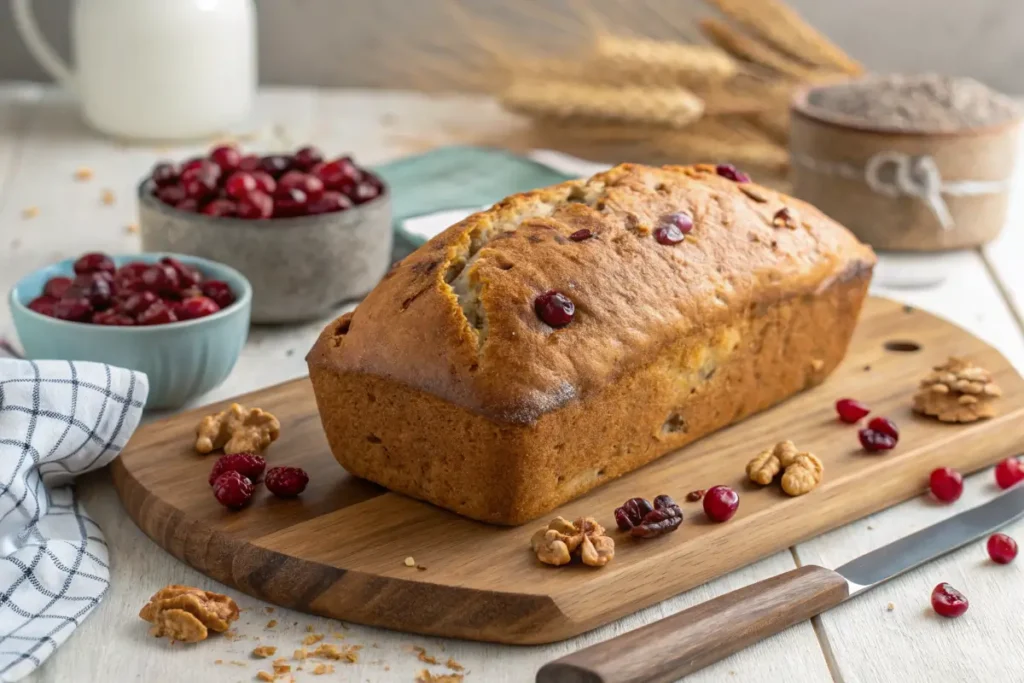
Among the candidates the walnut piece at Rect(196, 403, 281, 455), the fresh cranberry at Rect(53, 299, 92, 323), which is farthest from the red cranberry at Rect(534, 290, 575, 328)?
the fresh cranberry at Rect(53, 299, 92, 323)

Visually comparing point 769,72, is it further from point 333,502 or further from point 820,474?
point 333,502

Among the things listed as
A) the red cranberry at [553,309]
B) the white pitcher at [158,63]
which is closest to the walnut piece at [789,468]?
the red cranberry at [553,309]

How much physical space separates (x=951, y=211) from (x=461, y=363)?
1924 millimetres

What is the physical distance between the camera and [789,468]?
2.10m

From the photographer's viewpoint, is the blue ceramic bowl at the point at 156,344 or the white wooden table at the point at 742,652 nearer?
the white wooden table at the point at 742,652

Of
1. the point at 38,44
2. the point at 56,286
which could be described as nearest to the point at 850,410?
the point at 56,286

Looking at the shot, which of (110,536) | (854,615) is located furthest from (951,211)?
(110,536)

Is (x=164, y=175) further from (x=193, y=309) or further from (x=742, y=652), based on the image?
(x=742, y=652)

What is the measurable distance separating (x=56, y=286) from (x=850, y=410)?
1.48 meters

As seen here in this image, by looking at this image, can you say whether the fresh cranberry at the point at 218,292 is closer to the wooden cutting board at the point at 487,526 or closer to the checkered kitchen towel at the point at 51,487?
the wooden cutting board at the point at 487,526

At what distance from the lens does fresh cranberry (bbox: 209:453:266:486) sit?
81.4 inches

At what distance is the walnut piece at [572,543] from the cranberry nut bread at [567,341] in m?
0.08

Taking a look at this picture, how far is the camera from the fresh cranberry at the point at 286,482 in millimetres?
2021

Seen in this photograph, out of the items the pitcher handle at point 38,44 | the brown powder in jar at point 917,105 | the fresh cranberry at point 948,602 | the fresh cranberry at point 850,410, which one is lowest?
the pitcher handle at point 38,44
